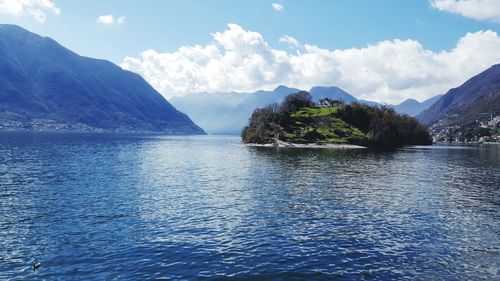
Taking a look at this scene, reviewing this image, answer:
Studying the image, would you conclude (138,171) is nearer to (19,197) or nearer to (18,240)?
(19,197)

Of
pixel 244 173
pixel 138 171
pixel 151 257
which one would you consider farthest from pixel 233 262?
pixel 138 171

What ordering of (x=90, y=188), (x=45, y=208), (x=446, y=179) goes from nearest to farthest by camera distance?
1. (x=45, y=208)
2. (x=90, y=188)
3. (x=446, y=179)

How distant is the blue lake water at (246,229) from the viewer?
2992 centimetres

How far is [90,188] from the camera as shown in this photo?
66.2 metres

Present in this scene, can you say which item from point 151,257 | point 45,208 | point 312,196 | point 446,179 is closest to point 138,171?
point 45,208

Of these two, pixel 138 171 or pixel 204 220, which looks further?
pixel 138 171

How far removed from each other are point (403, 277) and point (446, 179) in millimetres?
68110

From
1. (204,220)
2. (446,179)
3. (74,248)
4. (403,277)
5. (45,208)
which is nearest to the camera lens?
(403,277)

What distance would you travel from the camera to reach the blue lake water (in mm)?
29922

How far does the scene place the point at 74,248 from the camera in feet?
113

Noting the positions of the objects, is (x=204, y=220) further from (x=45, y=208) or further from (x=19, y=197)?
(x=19, y=197)

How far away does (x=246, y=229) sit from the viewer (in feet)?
137

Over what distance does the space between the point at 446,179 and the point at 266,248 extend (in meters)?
68.6

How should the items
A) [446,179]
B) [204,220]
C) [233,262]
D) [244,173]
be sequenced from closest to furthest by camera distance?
[233,262], [204,220], [446,179], [244,173]
